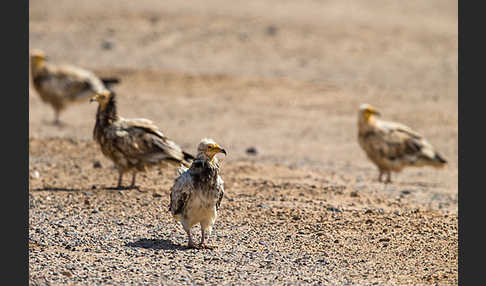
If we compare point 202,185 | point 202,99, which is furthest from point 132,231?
point 202,99

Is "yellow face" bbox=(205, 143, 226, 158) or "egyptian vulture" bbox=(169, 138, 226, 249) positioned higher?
"yellow face" bbox=(205, 143, 226, 158)

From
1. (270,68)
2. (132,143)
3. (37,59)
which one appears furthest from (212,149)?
(270,68)

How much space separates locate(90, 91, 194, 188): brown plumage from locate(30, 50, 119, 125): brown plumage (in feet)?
27.0

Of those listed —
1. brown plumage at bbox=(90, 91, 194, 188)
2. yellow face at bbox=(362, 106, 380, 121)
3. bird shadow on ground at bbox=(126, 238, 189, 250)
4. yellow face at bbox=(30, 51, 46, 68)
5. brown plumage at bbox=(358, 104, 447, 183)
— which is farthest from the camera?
yellow face at bbox=(30, 51, 46, 68)

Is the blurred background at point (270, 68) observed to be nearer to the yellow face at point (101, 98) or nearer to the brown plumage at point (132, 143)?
the brown plumage at point (132, 143)

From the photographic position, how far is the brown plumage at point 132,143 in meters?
12.8

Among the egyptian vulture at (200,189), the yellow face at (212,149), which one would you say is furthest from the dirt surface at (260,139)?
the yellow face at (212,149)

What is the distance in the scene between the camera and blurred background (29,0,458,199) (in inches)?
825

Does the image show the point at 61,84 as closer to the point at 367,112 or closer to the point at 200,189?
the point at 367,112

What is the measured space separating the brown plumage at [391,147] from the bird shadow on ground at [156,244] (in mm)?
7049

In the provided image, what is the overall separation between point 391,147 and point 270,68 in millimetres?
11281

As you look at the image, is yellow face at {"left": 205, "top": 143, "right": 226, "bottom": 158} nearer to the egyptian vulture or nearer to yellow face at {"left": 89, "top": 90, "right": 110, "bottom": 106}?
the egyptian vulture

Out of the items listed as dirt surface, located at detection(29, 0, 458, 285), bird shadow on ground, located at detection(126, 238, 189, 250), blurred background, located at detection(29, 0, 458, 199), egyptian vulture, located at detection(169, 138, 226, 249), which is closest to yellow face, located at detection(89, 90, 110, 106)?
dirt surface, located at detection(29, 0, 458, 285)

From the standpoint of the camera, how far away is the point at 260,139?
20.9m
